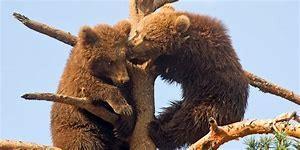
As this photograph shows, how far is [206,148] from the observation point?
12.8 ft

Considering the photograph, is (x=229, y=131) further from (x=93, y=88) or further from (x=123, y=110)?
(x=93, y=88)

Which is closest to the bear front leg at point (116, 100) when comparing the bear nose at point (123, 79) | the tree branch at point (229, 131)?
the bear nose at point (123, 79)

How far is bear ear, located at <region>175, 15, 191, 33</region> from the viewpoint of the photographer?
592 cm

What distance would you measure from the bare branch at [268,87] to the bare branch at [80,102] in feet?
5.26

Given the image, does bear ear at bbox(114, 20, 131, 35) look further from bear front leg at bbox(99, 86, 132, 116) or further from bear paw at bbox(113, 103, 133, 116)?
bear paw at bbox(113, 103, 133, 116)

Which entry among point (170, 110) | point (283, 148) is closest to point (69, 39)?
point (170, 110)

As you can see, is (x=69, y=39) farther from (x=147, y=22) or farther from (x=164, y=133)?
(x=164, y=133)

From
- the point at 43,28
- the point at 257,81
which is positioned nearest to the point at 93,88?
the point at 43,28

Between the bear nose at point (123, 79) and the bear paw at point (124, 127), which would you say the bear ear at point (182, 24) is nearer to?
the bear nose at point (123, 79)

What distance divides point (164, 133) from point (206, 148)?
1.41 m

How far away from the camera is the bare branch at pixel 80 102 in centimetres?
412

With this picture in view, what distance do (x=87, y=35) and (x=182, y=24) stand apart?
3.20 ft

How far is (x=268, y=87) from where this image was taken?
6.05 m

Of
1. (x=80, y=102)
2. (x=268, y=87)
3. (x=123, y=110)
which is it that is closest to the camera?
(x=80, y=102)
